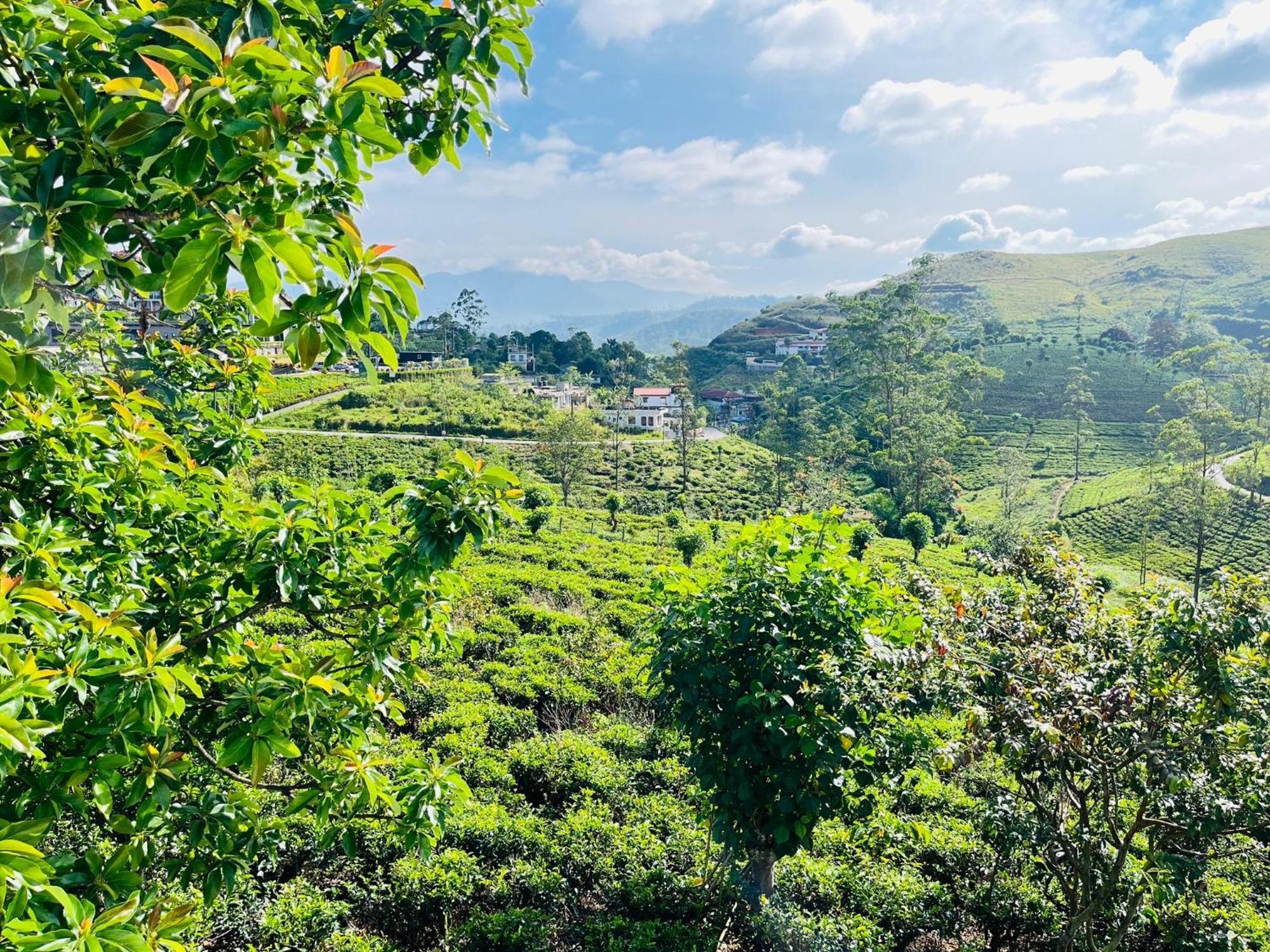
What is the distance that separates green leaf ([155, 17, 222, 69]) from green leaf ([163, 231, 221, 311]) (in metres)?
0.34

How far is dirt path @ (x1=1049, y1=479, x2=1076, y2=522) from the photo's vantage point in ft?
135

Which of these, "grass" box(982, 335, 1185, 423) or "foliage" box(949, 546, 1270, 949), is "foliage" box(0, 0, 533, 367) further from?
"grass" box(982, 335, 1185, 423)

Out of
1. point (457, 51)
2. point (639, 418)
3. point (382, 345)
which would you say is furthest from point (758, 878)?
point (639, 418)

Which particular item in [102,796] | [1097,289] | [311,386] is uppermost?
[1097,289]

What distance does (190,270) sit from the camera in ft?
3.81

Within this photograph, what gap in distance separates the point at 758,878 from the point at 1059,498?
48342mm

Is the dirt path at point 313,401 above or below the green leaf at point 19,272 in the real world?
above

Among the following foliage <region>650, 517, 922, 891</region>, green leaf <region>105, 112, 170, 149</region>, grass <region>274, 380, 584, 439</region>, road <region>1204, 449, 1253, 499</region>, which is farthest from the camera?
grass <region>274, 380, 584, 439</region>

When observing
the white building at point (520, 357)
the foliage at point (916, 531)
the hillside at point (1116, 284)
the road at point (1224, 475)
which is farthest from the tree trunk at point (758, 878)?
the hillside at point (1116, 284)

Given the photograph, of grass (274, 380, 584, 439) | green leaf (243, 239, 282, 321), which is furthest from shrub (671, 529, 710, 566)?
Result: grass (274, 380, 584, 439)

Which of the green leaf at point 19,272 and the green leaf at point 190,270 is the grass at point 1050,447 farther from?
the green leaf at point 19,272

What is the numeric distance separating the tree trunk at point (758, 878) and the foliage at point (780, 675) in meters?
0.36

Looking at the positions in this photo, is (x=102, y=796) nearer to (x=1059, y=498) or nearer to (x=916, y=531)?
(x=916, y=531)

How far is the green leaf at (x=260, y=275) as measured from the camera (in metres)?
1.17
